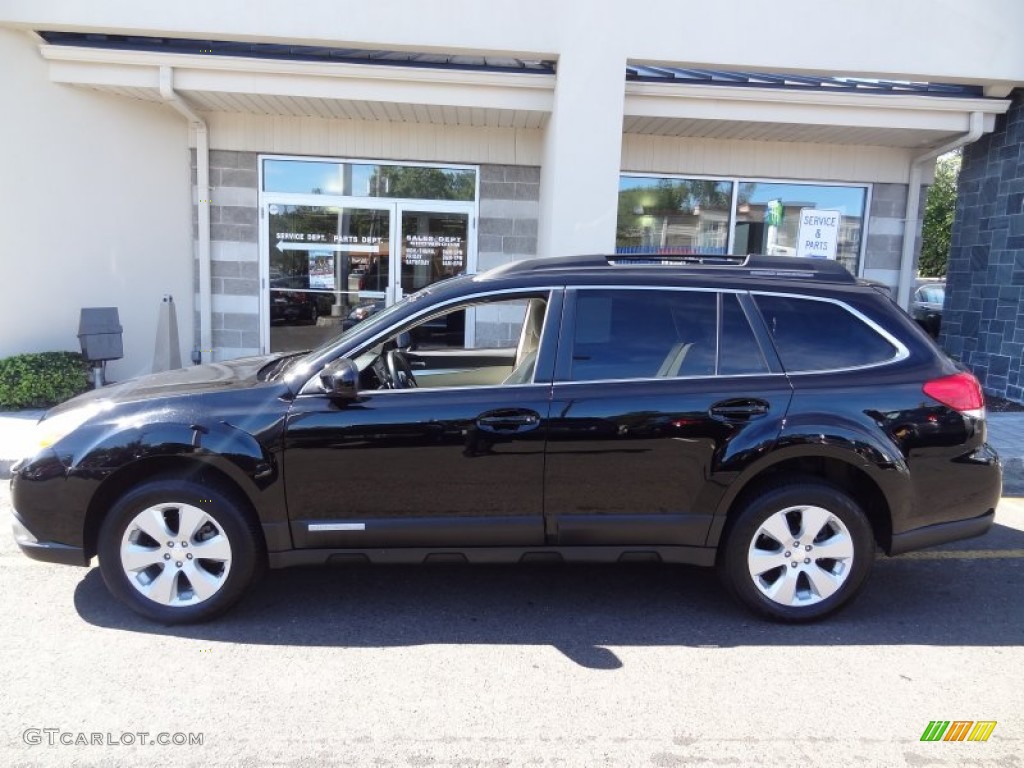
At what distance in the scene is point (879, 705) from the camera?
309 cm

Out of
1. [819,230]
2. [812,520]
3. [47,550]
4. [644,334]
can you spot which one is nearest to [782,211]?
[819,230]

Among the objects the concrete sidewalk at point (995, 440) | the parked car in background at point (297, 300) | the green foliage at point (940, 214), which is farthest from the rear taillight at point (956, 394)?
the green foliage at point (940, 214)

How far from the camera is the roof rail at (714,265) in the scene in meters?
3.95

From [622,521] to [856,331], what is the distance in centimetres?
155

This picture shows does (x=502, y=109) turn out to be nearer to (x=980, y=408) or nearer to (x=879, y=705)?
(x=980, y=408)

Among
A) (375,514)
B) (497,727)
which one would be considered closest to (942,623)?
(497,727)

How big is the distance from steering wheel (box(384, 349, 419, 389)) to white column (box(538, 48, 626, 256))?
13.0 feet

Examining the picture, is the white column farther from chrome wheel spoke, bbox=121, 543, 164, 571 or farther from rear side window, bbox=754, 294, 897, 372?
chrome wheel spoke, bbox=121, 543, 164, 571

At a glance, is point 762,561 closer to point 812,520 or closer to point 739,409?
point 812,520

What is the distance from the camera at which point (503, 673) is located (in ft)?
10.8

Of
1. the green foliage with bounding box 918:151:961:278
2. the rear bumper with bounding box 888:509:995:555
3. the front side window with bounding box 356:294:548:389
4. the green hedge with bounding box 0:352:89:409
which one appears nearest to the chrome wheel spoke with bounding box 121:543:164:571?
the front side window with bounding box 356:294:548:389

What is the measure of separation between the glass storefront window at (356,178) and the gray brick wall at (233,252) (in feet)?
1.02

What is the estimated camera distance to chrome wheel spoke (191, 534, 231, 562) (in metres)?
3.57

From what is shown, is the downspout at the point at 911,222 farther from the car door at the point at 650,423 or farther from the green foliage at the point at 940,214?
the green foliage at the point at 940,214
